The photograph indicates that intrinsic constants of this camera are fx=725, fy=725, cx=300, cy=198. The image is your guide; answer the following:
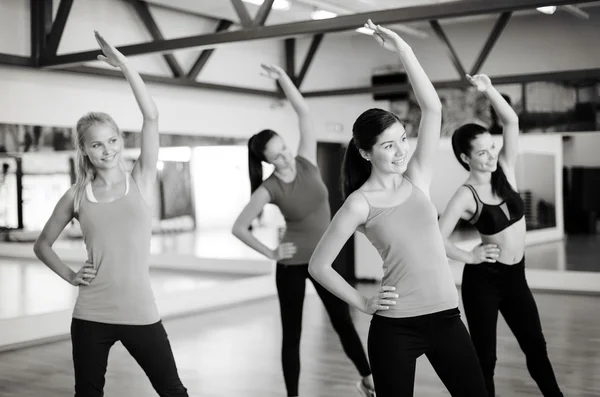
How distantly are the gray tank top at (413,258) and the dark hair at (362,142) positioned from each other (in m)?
0.20

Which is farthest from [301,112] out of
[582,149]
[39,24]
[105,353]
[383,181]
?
[582,149]

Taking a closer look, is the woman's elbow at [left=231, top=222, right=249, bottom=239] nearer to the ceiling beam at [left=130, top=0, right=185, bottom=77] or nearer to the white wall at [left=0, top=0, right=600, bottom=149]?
the white wall at [left=0, top=0, right=600, bottom=149]

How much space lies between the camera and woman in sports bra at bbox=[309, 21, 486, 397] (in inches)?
90.2

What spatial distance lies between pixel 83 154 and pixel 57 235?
0.39 m

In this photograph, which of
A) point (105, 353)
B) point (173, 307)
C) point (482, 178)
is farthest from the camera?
point (173, 307)

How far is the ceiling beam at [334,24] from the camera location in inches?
183

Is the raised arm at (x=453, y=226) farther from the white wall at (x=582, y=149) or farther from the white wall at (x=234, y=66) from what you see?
the white wall at (x=582, y=149)

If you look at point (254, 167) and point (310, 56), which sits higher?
point (310, 56)

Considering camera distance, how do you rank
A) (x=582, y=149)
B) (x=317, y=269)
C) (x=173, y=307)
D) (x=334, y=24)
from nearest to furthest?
(x=317, y=269), (x=334, y=24), (x=173, y=307), (x=582, y=149)

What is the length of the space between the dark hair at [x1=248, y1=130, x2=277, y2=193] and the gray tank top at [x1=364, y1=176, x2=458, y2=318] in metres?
1.58

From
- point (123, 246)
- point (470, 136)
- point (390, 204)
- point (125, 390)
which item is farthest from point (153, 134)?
point (125, 390)

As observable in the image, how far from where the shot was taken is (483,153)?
3.35 meters

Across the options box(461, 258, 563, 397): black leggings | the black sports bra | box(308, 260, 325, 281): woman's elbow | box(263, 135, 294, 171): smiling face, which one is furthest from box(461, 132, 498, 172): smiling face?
box(308, 260, 325, 281): woman's elbow

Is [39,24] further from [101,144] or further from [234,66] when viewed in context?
[101,144]
